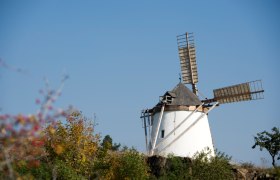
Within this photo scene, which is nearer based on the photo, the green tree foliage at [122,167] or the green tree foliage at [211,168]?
the green tree foliage at [122,167]

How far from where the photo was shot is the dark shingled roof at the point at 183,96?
1270 inches

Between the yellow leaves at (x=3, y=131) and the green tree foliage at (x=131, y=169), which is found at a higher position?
the green tree foliage at (x=131, y=169)

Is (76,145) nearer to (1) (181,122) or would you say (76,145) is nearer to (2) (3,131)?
(1) (181,122)

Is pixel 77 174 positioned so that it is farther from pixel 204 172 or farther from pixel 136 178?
pixel 204 172

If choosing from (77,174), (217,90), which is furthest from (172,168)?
(217,90)

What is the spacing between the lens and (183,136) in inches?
1238

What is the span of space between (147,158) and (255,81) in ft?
34.8

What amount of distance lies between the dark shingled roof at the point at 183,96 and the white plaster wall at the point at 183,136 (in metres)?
0.75

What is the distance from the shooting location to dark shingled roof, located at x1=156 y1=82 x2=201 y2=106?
32.3 metres

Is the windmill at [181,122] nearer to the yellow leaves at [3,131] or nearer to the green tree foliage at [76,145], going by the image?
the green tree foliage at [76,145]

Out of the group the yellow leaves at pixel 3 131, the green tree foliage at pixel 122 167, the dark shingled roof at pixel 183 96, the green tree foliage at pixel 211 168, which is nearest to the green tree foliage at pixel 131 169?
the green tree foliage at pixel 122 167

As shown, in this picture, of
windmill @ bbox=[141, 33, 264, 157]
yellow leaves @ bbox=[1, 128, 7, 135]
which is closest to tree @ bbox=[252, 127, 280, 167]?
windmill @ bbox=[141, 33, 264, 157]

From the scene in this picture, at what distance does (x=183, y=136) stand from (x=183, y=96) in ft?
10.1

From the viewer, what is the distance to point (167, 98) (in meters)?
32.7
